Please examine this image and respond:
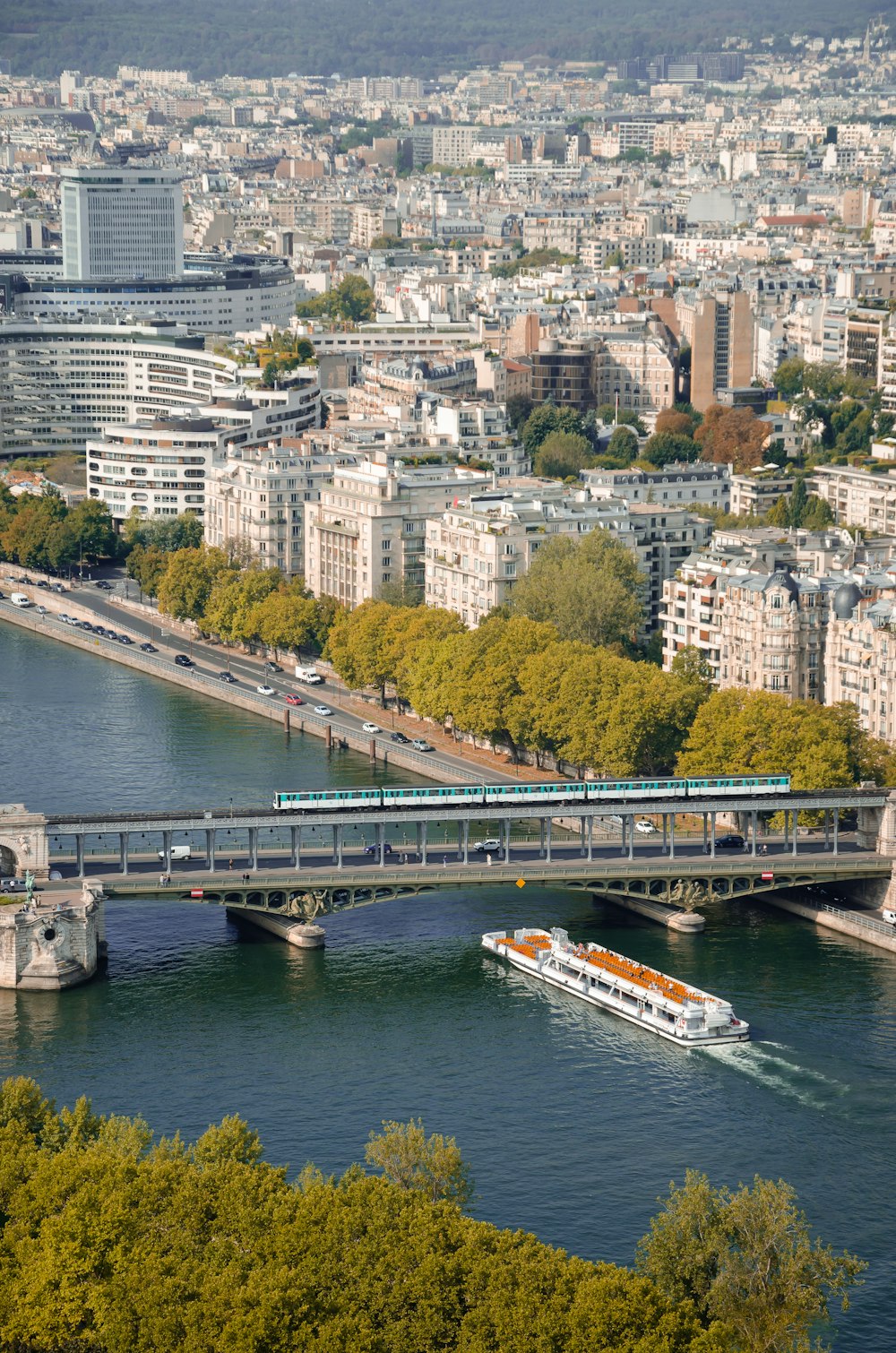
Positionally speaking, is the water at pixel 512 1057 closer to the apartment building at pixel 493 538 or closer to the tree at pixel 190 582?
the apartment building at pixel 493 538

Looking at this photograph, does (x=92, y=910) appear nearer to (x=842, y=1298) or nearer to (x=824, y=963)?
(x=824, y=963)

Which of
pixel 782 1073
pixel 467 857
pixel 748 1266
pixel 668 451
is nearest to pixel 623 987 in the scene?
pixel 782 1073

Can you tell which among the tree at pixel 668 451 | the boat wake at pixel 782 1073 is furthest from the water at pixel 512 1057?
the tree at pixel 668 451

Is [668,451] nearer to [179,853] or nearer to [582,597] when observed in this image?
[582,597]

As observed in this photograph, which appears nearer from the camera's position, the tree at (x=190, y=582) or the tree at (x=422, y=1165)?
the tree at (x=422, y=1165)

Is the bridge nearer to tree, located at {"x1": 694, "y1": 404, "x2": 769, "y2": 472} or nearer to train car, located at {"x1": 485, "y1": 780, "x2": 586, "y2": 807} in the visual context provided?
train car, located at {"x1": 485, "y1": 780, "x2": 586, "y2": 807}

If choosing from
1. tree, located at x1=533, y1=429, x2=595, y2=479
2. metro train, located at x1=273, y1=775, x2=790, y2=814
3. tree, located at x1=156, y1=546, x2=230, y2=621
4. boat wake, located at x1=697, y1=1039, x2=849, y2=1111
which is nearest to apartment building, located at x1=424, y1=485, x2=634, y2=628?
tree, located at x1=156, y1=546, x2=230, y2=621
